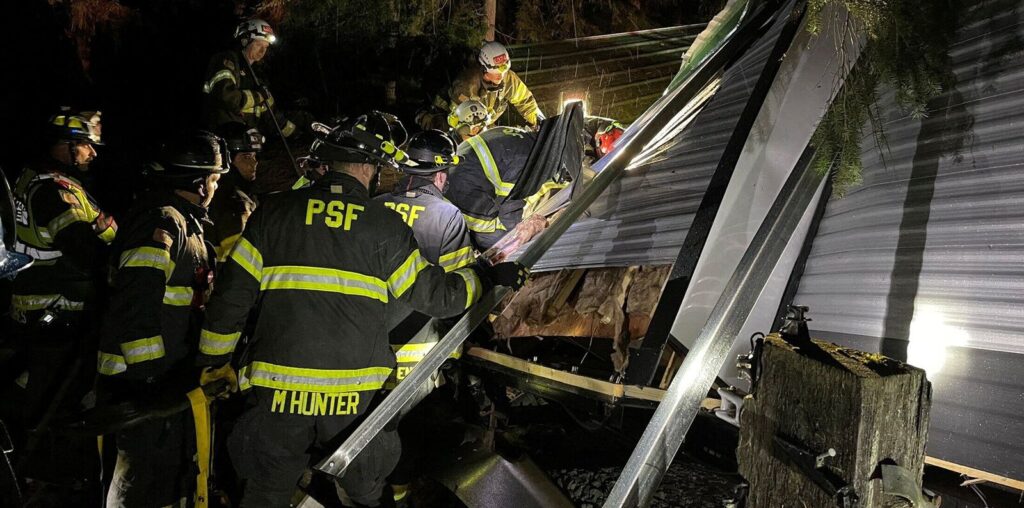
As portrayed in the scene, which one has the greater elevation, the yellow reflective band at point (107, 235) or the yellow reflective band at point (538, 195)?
the yellow reflective band at point (538, 195)

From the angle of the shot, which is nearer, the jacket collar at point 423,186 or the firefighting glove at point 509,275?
the firefighting glove at point 509,275

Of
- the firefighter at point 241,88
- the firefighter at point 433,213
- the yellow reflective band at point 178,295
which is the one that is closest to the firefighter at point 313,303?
the yellow reflective band at point 178,295

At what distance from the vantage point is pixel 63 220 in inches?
186

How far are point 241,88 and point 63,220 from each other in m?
3.22

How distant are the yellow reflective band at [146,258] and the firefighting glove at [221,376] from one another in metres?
0.74

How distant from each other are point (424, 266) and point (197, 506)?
2182mm

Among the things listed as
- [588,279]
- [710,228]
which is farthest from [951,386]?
[588,279]

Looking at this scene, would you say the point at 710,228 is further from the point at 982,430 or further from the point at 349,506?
the point at 349,506

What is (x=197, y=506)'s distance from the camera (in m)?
3.77

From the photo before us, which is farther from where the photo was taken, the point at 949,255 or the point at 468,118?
the point at 468,118

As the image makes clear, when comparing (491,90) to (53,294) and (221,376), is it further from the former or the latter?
(53,294)

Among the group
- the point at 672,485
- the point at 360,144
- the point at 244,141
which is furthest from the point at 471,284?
the point at 244,141

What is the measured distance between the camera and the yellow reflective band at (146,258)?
11.7 ft

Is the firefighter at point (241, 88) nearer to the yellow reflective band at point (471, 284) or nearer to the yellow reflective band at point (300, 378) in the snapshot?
the yellow reflective band at point (300, 378)
